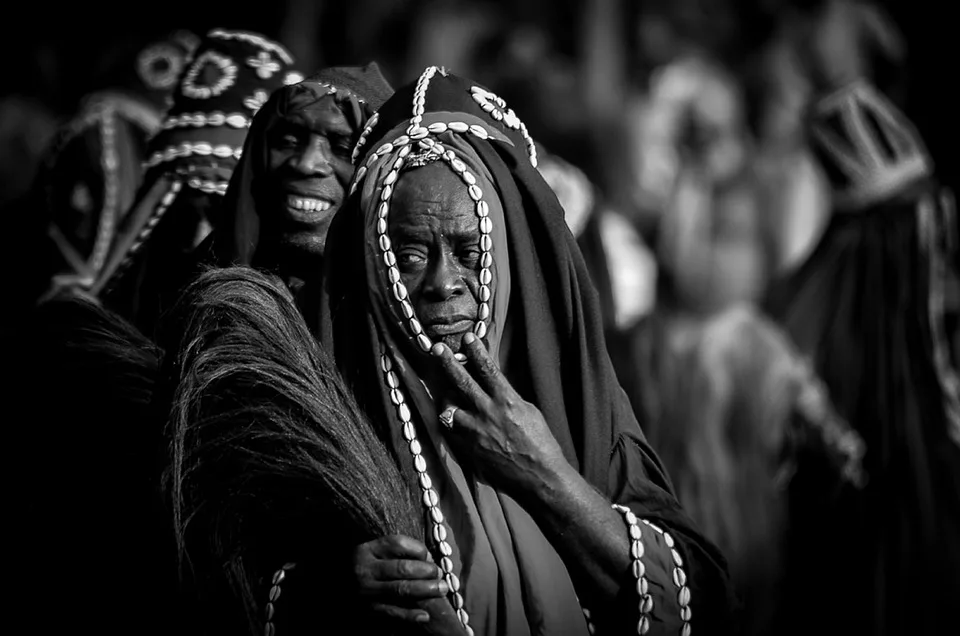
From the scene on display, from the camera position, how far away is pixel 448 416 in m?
3.10

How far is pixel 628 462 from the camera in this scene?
3.27 metres

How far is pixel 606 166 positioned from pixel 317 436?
1142cm

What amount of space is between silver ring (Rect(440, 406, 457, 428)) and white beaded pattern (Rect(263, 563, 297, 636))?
451mm

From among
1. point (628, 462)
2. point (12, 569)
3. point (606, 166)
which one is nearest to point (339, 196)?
point (628, 462)

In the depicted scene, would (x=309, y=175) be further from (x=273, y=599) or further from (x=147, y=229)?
(x=273, y=599)

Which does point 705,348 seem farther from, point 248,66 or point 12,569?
point 12,569

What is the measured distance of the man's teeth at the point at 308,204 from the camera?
3.71 metres

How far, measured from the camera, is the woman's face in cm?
312

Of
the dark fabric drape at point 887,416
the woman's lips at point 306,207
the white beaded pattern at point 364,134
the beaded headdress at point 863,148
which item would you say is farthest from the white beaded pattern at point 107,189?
the beaded headdress at point 863,148

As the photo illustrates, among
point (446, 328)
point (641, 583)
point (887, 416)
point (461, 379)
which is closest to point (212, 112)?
point (446, 328)

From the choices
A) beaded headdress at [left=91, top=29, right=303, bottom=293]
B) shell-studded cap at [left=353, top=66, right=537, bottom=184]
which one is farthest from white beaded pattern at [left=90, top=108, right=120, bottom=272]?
shell-studded cap at [left=353, top=66, right=537, bottom=184]

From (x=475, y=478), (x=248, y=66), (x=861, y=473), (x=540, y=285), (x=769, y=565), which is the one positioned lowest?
(x=769, y=565)

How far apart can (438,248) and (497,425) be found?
410 mm

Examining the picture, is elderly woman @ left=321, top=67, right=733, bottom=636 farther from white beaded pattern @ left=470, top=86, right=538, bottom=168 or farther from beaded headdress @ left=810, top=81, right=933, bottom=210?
beaded headdress @ left=810, top=81, right=933, bottom=210
